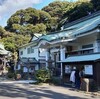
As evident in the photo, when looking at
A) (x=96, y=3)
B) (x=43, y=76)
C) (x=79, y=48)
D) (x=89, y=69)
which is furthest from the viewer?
(x=96, y=3)

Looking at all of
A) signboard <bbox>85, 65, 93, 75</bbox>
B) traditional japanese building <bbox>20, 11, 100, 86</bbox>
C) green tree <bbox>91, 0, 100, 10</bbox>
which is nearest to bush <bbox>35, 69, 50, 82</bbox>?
traditional japanese building <bbox>20, 11, 100, 86</bbox>

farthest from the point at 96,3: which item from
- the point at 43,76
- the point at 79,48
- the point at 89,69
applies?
the point at 89,69

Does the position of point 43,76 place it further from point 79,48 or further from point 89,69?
point 79,48

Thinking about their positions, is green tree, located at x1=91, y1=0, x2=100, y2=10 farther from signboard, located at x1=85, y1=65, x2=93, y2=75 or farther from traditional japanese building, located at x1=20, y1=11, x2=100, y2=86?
signboard, located at x1=85, y1=65, x2=93, y2=75

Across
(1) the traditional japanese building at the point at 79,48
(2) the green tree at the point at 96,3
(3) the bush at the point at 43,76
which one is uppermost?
(2) the green tree at the point at 96,3

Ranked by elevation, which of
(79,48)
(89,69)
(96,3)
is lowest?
(89,69)

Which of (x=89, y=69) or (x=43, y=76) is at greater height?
(x=89, y=69)

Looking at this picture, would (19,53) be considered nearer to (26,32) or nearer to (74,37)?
(26,32)

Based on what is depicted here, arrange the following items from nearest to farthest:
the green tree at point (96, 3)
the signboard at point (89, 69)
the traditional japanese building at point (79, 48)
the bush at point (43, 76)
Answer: the signboard at point (89, 69) → the traditional japanese building at point (79, 48) → the bush at point (43, 76) → the green tree at point (96, 3)

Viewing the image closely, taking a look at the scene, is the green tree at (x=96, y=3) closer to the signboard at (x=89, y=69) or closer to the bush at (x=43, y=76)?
the bush at (x=43, y=76)

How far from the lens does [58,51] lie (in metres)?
33.6

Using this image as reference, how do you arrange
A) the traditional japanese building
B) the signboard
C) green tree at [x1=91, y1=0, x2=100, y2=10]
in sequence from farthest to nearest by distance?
green tree at [x1=91, y1=0, x2=100, y2=10] → the traditional japanese building → the signboard

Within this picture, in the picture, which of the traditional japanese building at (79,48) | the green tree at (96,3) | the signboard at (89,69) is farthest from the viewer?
the green tree at (96,3)

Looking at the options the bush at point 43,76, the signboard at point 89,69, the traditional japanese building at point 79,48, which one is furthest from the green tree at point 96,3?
the signboard at point 89,69
